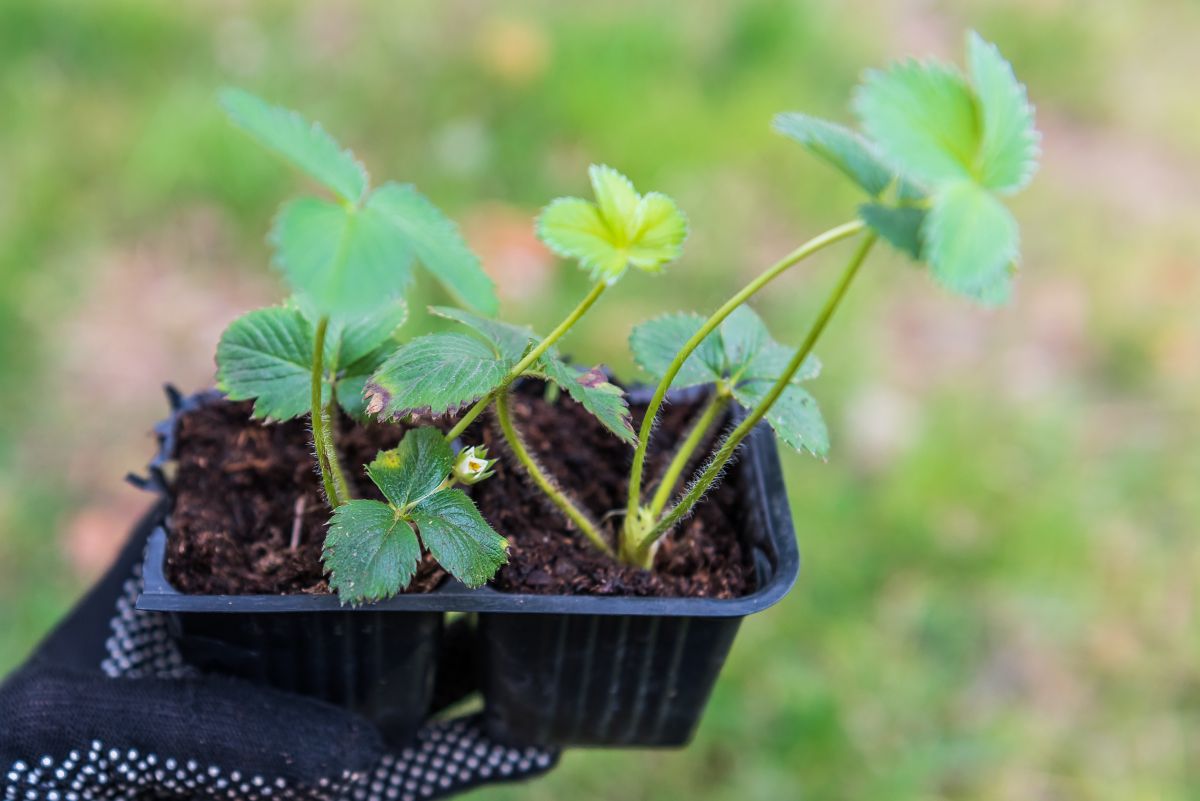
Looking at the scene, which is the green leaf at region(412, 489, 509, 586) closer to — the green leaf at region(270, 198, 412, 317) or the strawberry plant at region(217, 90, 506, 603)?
the strawberry plant at region(217, 90, 506, 603)

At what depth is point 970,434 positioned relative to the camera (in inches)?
81.2

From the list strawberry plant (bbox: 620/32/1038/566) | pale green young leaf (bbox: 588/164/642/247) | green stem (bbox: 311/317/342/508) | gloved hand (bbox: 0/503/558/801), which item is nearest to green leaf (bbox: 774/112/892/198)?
strawberry plant (bbox: 620/32/1038/566)

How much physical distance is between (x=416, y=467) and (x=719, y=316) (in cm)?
28

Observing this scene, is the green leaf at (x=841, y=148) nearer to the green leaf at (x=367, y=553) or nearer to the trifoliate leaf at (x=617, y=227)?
the trifoliate leaf at (x=617, y=227)

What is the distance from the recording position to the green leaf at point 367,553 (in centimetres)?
80

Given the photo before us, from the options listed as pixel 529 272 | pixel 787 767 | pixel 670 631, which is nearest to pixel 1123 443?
pixel 787 767

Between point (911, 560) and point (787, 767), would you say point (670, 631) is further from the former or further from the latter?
point (911, 560)

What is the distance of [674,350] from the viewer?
916 millimetres

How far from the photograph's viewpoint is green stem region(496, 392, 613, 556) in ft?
2.88

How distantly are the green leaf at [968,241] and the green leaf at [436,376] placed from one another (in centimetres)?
33

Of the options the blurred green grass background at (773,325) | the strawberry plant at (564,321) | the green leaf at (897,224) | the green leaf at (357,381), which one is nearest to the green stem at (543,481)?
the strawberry plant at (564,321)

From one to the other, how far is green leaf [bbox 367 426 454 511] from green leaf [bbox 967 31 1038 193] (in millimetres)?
457

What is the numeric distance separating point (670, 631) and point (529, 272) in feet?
4.19

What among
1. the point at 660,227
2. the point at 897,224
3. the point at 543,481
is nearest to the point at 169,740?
the point at 543,481
